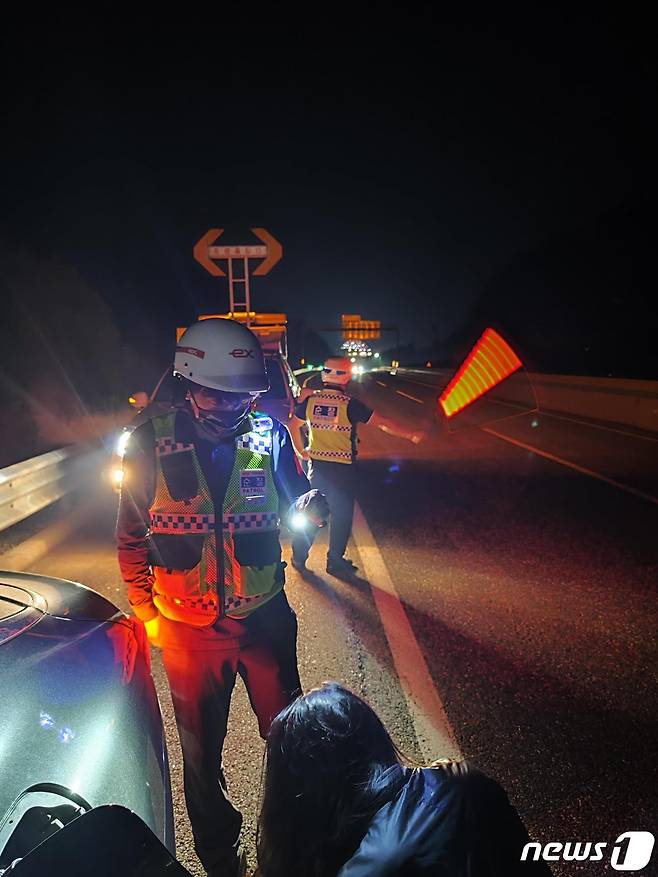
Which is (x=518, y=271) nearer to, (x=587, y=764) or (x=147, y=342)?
(x=147, y=342)

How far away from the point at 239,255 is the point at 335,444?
5204 millimetres

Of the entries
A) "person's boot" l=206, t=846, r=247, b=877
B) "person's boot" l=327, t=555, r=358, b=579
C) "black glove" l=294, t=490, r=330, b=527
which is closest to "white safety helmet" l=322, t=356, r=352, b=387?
"person's boot" l=327, t=555, r=358, b=579

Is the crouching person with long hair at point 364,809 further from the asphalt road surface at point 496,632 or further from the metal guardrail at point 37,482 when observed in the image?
the metal guardrail at point 37,482

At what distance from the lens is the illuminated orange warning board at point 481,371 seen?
3.71m

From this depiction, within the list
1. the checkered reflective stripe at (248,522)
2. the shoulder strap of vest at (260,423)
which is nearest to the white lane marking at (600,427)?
the shoulder strap of vest at (260,423)

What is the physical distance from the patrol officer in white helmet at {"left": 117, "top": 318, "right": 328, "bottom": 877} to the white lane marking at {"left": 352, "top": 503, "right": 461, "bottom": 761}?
1.23 m

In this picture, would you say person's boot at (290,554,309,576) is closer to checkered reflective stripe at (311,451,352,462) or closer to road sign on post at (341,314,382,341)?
checkered reflective stripe at (311,451,352,462)

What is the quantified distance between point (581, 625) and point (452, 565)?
1.67 m

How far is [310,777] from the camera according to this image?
1369 millimetres

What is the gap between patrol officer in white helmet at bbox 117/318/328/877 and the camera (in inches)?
98.3

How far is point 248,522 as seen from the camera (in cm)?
254

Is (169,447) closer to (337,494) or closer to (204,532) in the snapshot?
(204,532)

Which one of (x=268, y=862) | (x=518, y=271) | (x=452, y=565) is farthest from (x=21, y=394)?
(x=518, y=271)

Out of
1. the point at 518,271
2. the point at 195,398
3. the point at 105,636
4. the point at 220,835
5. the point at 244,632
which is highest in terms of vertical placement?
the point at 518,271
